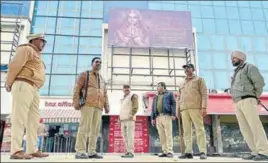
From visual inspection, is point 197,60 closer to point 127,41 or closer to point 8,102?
point 127,41

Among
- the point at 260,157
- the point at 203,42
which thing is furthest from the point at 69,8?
the point at 260,157

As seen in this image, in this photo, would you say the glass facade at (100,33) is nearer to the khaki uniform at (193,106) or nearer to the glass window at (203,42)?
the glass window at (203,42)

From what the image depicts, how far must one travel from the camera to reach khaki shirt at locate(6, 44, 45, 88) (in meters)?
2.92

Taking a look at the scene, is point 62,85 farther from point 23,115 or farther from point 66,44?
point 23,115

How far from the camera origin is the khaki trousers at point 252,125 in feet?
10.5

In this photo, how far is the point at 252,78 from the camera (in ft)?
11.4

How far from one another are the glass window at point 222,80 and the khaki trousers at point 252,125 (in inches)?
324

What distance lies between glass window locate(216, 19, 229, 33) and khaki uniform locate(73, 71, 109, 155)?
10.1 meters

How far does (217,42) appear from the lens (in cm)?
1232

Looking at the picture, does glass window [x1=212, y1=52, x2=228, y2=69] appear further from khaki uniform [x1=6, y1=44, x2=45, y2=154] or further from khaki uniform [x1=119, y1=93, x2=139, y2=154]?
khaki uniform [x1=6, y1=44, x2=45, y2=154]

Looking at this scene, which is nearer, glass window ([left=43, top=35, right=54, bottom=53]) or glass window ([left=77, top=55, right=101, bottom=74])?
glass window ([left=77, top=55, right=101, bottom=74])

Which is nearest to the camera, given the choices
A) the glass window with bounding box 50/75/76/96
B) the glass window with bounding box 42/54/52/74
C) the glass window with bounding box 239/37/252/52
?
the glass window with bounding box 50/75/76/96

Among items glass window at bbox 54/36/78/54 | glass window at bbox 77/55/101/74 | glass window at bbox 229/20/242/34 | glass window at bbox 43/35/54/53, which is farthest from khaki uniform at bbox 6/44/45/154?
glass window at bbox 229/20/242/34

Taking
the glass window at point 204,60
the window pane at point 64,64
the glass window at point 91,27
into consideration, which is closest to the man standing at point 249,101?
the glass window at point 204,60
